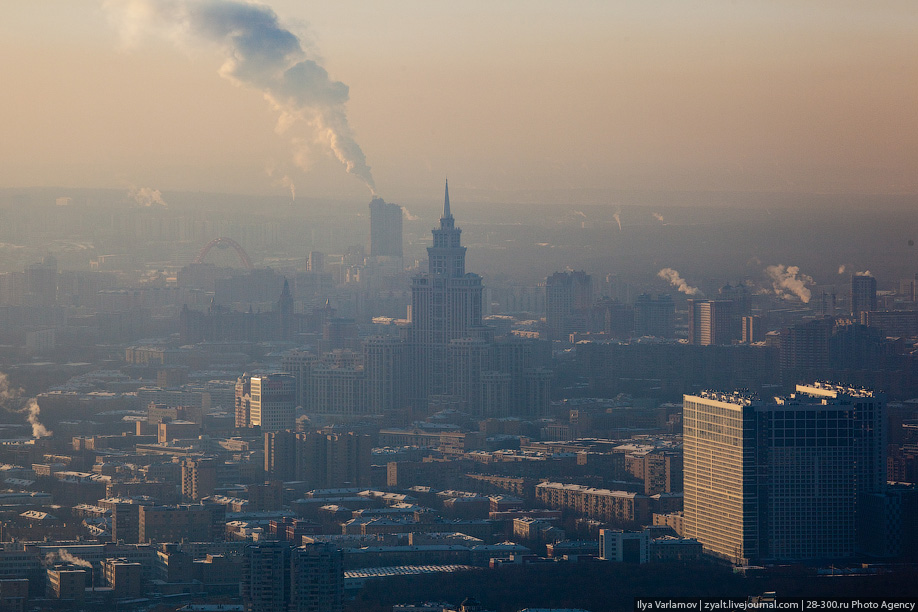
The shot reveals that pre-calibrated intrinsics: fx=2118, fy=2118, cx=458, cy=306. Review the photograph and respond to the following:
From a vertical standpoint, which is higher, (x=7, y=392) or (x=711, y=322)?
(x=711, y=322)

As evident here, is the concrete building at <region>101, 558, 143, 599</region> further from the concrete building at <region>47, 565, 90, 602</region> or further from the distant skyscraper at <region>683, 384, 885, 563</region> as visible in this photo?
the distant skyscraper at <region>683, 384, 885, 563</region>

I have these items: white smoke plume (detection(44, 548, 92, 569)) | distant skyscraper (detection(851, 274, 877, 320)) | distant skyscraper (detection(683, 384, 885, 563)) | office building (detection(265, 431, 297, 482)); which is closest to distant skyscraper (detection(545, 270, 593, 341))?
distant skyscraper (detection(851, 274, 877, 320))

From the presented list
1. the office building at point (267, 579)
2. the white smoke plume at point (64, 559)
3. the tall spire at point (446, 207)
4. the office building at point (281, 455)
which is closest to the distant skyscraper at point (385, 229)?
the tall spire at point (446, 207)

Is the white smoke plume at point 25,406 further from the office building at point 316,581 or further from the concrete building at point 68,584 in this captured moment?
the office building at point 316,581

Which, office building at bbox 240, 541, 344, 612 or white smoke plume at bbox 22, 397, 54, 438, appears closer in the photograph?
office building at bbox 240, 541, 344, 612

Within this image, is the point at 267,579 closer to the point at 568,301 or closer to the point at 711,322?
the point at 711,322

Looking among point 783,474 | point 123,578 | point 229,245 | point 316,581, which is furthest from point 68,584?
point 229,245
